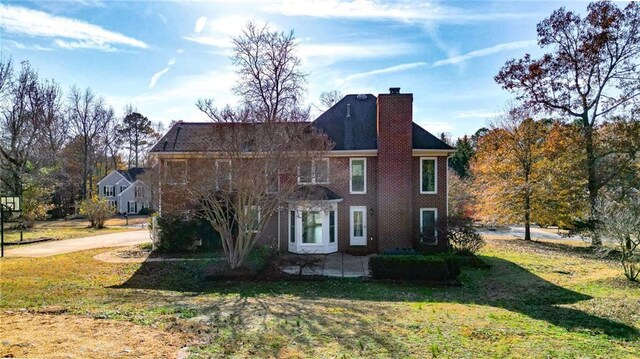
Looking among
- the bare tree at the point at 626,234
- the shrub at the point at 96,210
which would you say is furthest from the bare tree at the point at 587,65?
the shrub at the point at 96,210

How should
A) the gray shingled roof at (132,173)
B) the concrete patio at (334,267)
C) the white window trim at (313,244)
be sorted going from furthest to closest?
the gray shingled roof at (132,173)
the white window trim at (313,244)
the concrete patio at (334,267)

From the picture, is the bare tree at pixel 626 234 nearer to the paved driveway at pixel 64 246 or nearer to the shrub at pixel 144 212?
the paved driveway at pixel 64 246

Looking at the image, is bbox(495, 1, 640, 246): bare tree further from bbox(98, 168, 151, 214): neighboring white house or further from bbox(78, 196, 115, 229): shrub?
bbox(98, 168, 151, 214): neighboring white house

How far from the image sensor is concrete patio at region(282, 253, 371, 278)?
46.7 feet

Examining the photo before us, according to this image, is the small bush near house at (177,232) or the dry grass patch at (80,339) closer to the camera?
the dry grass patch at (80,339)

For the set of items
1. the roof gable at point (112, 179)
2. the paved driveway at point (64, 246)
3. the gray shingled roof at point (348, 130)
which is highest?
the gray shingled roof at point (348, 130)

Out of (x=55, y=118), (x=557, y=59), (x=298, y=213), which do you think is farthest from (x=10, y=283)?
(x=55, y=118)

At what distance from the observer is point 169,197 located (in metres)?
14.5

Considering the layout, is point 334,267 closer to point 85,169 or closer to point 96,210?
point 96,210

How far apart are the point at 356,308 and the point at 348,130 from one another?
11982mm

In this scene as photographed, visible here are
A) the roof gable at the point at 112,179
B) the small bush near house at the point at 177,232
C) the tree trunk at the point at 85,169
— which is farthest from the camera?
the roof gable at the point at 112,179

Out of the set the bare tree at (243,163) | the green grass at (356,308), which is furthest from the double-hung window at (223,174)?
the green grass at (356,308)

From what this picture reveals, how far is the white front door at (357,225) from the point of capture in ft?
61.8

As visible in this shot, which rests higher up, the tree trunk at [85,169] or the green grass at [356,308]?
the tree trunk at [85,169]
